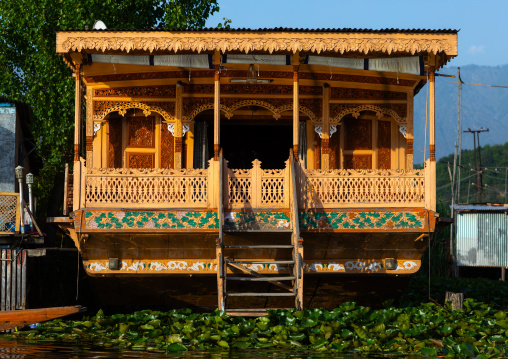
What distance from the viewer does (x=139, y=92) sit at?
1630 cm

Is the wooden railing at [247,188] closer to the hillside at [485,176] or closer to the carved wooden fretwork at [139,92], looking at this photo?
the carved wooden fretwork at [139,92]

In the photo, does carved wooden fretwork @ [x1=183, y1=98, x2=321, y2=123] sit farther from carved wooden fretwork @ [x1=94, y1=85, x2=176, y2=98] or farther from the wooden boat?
the wooden boat

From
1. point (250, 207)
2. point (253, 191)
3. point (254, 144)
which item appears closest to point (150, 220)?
point (250, 207)

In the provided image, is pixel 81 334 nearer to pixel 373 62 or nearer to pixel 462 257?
pixel 373 62

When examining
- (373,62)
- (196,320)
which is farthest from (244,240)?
(373,62)

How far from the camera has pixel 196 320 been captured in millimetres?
12578

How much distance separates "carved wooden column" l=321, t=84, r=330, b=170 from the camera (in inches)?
644

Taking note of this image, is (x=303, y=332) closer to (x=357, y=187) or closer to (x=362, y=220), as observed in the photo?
(x=362, y=220)

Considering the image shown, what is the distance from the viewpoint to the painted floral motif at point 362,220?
544 inches

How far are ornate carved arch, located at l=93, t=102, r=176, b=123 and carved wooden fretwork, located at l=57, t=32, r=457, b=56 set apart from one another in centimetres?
231

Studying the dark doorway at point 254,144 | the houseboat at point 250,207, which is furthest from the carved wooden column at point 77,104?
the dark doorway at point 254,144

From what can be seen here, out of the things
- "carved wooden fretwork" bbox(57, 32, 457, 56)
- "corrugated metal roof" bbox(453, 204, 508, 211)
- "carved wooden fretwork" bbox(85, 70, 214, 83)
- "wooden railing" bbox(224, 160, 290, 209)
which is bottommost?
"corrugated metal roof" bbox(453, 204, 508, 211)

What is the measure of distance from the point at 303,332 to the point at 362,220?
2.71m

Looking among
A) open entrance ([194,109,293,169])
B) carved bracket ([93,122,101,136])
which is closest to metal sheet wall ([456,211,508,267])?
open entrance ([194,109,293,169])
